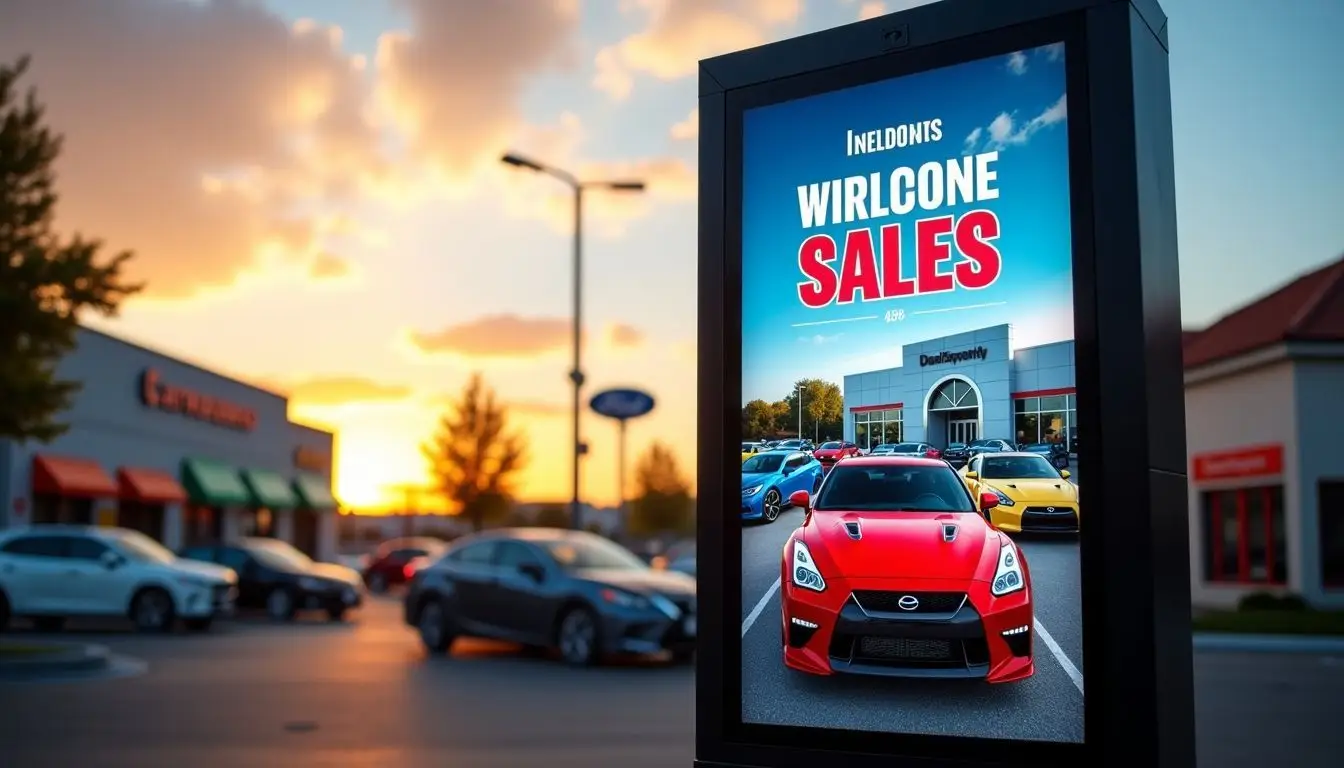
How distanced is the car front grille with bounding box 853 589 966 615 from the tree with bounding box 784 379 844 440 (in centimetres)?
66

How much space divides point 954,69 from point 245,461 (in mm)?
41518

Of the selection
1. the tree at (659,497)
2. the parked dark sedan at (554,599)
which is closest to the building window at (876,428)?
the parked dark sedan at (554,599)

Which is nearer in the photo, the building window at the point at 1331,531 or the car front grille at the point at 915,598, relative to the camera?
the car front grille at the point at 915,598

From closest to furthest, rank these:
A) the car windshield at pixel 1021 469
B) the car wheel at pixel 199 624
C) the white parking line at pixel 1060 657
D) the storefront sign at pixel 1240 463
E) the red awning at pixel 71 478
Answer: the white parking line at pixel 1060 657
the car windshield at pixel 1021 469
the car wheel at pixel 199 624
the storefront sign at pixel 1240 463
the red awning at pixel 71 478

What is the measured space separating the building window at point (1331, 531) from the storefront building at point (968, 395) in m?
26.3

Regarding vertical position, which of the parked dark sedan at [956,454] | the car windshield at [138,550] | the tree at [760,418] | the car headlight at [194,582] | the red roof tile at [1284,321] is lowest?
the car headlight at [194,582]

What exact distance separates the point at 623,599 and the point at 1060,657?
40.2 feet

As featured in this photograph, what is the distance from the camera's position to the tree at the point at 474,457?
220 feet

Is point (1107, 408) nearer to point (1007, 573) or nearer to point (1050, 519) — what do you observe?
point (1050, 519)

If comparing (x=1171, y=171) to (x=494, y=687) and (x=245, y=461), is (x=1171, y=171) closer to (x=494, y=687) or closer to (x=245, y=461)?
(x=494, y=687)

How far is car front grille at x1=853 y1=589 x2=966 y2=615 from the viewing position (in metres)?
4.90

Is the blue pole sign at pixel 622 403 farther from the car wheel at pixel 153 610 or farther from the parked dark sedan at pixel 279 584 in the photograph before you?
the car wheel at pixel 153 610

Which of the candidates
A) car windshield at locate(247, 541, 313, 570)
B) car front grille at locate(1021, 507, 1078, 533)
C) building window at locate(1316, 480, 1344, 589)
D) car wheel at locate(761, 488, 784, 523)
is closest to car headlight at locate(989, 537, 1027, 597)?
car front grille at locate(1021, 507, 1078, 533)

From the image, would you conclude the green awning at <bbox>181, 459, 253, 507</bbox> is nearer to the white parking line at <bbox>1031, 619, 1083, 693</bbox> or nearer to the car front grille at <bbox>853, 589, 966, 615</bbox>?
the car front grille at <bbox>853, 589, 966, 615</bbox>
